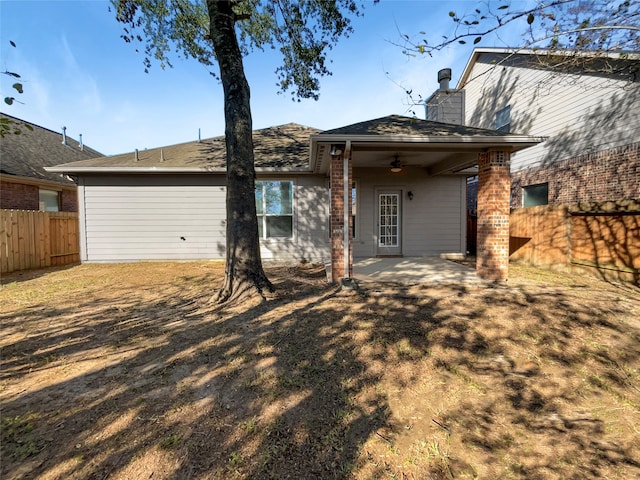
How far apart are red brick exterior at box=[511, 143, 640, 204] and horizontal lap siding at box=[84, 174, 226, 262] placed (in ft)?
36.9

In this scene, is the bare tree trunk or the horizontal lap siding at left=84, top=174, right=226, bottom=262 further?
the horizontal lap siding at left=84, top=174, right=226, bottom=262

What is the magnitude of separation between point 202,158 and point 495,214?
8.60 m

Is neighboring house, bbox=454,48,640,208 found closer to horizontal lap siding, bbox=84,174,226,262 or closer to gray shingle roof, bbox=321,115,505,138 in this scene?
gray shingle roof, bbox=321,115,505,138

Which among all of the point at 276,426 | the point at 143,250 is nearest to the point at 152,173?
the point at 143,250

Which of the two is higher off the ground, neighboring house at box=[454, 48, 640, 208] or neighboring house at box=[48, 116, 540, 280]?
neighboring house at box=[454, 48, 640, 208]

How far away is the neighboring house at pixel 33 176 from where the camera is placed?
444 inches

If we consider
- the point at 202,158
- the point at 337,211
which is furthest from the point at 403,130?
the point at 202,158

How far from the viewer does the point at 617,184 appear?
8.20m

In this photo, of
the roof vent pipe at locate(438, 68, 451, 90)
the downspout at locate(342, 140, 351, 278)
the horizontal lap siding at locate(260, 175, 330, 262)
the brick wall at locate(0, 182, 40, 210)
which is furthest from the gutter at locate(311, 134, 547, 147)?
the brick wall at locate(0, 182, 40, 210)

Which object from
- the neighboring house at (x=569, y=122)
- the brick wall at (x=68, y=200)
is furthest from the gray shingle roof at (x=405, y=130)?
the brick wall at (x=68, y=200)

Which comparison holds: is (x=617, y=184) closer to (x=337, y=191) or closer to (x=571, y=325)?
(x=571, y=325)

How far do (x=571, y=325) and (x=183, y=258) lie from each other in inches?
377

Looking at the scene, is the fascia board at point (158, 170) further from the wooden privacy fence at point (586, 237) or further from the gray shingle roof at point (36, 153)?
the wooden privacy fence at point (586, 237)

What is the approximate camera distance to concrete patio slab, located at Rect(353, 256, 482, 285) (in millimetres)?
6102
